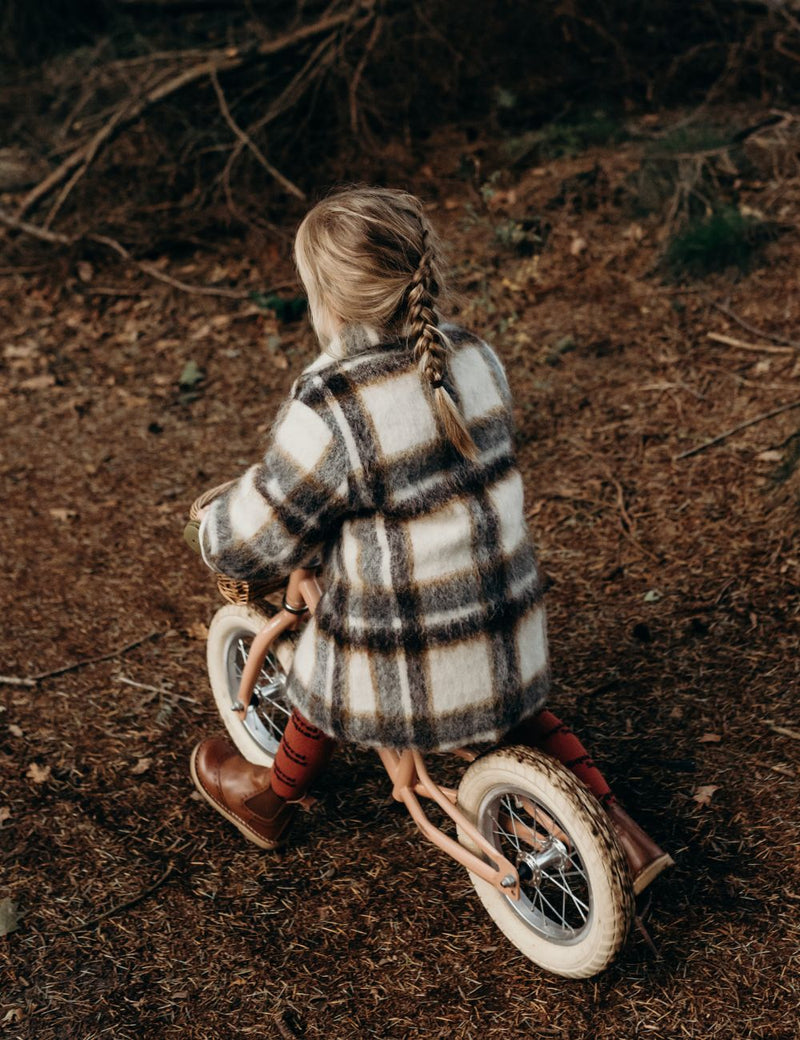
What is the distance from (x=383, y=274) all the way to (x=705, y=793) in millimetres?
1782

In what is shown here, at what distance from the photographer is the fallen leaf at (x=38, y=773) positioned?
10.8 ft

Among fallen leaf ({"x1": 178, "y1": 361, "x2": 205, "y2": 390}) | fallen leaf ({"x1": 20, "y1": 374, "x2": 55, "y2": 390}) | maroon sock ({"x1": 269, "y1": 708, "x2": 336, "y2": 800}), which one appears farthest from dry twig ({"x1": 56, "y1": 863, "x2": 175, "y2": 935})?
fallen leaf ({"x1": 20, "y1": 374, "x2": 55, "y2": 390})

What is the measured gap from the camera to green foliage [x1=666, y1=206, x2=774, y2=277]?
17.6 feet

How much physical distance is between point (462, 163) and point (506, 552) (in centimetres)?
507

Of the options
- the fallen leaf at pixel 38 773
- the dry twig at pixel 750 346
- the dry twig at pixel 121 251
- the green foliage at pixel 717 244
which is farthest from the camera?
the dry twig at pixel 121 251

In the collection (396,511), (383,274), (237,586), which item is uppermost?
(383,274)

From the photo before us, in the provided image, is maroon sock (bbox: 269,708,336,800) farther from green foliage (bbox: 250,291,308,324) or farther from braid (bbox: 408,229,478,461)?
green foliage (bbox: 250,291,308,324)

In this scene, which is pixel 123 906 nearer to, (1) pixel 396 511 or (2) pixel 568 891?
(2) pixel 568 891

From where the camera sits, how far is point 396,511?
7.11 feet

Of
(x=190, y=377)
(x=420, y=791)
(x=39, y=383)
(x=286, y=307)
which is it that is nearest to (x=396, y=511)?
(x=420, y=791)

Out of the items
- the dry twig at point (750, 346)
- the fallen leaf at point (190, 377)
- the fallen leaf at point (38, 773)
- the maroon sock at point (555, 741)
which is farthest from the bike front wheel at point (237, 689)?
the dry twig at point (750, 346)

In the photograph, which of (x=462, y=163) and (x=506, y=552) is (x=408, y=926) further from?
(x=462, y=163)

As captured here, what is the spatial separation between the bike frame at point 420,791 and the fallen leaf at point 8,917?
38.9 inches

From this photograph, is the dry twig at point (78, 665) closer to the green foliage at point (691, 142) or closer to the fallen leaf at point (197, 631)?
the fallen leaf at point (197, 631)
